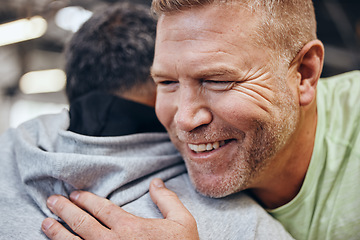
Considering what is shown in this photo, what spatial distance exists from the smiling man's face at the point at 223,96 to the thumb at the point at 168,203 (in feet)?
0.44

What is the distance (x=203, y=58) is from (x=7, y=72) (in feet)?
31.2

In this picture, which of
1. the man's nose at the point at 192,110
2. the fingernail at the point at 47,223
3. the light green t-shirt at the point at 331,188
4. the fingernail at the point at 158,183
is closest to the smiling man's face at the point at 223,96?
the man's nose at the point at 192,110

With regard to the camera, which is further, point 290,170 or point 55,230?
point 290,170

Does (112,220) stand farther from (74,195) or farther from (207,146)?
(207,146)

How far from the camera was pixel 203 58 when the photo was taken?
1104 mm

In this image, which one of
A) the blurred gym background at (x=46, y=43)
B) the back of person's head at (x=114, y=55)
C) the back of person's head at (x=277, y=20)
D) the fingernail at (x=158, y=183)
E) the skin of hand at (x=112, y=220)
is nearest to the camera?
the skin of hand at (x=112, y=220)

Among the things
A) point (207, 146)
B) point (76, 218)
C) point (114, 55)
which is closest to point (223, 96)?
point (207, 146)

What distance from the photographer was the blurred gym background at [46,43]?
522 centimetres

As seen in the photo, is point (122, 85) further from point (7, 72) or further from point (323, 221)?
point (7, 72)

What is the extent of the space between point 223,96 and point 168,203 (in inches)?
16.4

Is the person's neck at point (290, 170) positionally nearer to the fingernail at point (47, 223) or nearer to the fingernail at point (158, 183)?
the fingernail at point (158, 183)

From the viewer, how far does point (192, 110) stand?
115 centimetres

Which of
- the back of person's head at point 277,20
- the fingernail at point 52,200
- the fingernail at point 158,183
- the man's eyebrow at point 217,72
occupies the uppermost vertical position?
the back of person's head at point 277,20

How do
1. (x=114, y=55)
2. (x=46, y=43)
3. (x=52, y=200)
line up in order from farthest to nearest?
1. (x=46, y=43)
2. (x=114, y=55)
3. (x=52, y=200)
